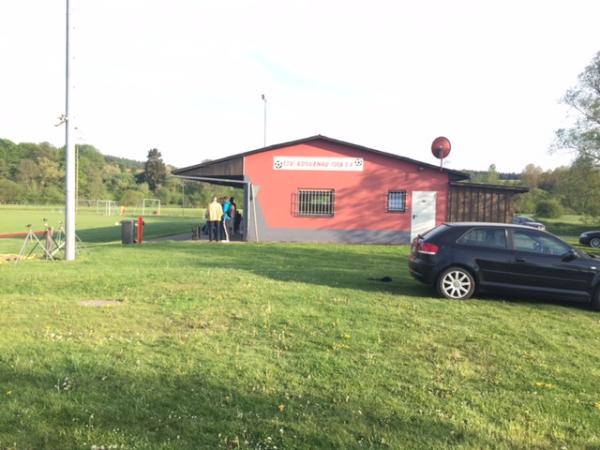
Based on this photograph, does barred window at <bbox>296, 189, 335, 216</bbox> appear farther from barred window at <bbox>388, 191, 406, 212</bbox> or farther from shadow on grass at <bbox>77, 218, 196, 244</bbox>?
shadow on grass at <bbox>77, 218, 196, 244</bbox>

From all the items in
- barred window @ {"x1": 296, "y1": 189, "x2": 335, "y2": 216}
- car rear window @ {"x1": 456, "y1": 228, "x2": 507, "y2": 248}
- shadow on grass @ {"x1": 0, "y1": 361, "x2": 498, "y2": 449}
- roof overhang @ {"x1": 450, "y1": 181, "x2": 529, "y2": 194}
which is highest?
roof overhang @ {"x1": 450, "y1": 181, "x2": 529, "y2": 194}

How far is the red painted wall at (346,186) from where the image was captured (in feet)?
68.2

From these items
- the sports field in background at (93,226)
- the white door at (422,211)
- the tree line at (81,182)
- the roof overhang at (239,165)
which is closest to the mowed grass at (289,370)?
the sports field in background at (93,226)

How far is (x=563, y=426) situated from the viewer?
3604mm

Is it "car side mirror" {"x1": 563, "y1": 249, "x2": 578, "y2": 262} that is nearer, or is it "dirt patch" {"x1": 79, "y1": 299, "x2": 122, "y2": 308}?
"dirt patch" {"x1": 79, "y1": 299, "x2": 122, "y2": 308}

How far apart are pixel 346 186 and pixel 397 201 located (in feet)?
7.47

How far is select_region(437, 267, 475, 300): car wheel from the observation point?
8.47m

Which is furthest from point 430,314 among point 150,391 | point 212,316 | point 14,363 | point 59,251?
point 59,251

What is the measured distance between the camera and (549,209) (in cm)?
5991

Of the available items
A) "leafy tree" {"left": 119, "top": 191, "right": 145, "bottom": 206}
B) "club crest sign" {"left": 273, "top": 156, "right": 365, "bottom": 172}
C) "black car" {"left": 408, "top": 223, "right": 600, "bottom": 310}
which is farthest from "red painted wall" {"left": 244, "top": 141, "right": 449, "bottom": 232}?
"leafy tree" {"left": 119, "top": 191, "right": 145, "bottom": 206}

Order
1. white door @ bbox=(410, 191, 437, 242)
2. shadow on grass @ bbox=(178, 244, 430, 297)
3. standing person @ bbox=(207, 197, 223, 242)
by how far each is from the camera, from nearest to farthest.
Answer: shadow on grass @ bbox=(178, 244, 430, 297) → standing person @ bbox=(207, 197, 223, 242) → white door @ bbox=(410, 191, 437, 242)

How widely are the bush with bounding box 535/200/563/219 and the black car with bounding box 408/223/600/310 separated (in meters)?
57.2

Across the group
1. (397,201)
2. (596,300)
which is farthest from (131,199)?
(596,300)

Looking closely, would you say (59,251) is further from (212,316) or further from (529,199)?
(529,199)
